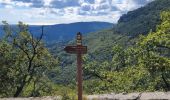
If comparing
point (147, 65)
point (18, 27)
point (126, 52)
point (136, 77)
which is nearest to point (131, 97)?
point (147, 65)

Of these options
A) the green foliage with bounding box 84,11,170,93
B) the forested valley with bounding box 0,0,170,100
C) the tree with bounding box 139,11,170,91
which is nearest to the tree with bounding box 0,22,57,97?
the forested valley with bounding box 0,0,170,100

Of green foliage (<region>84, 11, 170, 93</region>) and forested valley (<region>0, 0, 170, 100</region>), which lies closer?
green foliage (<region>84, 11, 170, 93</region>)

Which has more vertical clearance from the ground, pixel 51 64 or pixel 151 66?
pixel 151 66

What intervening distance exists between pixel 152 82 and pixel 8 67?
15.2 m

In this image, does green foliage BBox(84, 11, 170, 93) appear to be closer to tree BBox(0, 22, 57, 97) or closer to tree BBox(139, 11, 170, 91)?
tree BBox(139, 11, 170, 91)

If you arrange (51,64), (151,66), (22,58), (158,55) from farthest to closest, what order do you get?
(51,64)
(22,58)
(158,55)
(151,66)

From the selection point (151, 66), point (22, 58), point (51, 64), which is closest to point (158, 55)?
point (151, 66)

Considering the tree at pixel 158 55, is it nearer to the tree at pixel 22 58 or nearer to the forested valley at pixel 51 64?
the forested valley at pixel 51 64

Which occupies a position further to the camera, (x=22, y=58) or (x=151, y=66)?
(x=22, y=58)

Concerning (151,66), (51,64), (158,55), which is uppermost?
(158,55)

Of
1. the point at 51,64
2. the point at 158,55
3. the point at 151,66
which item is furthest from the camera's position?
the point at 51,64

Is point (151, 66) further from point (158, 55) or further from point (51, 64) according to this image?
point (51, 64)

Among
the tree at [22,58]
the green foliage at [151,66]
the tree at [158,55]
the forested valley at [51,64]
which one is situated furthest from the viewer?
the tree at [22,58]

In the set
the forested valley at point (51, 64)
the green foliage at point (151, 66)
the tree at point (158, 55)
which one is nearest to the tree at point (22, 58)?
the forested valley at point (51, 64)
